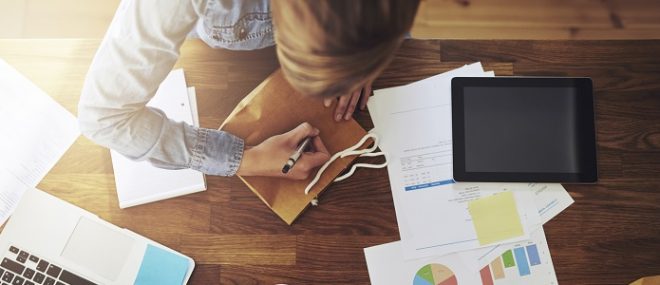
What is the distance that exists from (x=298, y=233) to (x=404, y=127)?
9.8 inches

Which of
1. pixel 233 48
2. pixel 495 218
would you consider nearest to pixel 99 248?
pixel 233 48

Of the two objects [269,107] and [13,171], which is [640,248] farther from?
[13,171]

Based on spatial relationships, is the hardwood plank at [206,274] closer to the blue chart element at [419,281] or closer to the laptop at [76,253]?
the laptop at [76,253]

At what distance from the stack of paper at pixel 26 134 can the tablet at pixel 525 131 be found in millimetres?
652

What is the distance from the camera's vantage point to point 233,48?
98cm

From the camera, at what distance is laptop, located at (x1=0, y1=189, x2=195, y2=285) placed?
0.92 m

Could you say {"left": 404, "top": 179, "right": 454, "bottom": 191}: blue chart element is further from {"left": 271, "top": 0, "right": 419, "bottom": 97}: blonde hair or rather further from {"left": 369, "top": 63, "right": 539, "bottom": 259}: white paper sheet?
{"left": 271, "top": 0, "right": 419, "bottom": 97}: blonde hair

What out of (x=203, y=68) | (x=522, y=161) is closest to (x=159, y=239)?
(x=203, y=68)

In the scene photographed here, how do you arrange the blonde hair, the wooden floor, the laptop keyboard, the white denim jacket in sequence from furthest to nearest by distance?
1. the wooden floor
2. the laptop keyboard
3. the white denim jacket
4. the blonde hair

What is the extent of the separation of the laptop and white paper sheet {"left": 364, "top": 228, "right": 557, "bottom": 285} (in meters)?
0.30

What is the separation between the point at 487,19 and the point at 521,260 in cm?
79

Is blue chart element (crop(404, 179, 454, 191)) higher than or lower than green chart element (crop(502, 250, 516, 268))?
higher

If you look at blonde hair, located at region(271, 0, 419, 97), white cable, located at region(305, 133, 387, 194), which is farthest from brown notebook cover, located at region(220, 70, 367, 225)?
blonde hair, located at region(271, 0, 419, 97)

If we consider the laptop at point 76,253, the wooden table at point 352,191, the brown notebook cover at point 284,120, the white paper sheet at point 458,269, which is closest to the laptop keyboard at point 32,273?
the laptop at point 76,253
